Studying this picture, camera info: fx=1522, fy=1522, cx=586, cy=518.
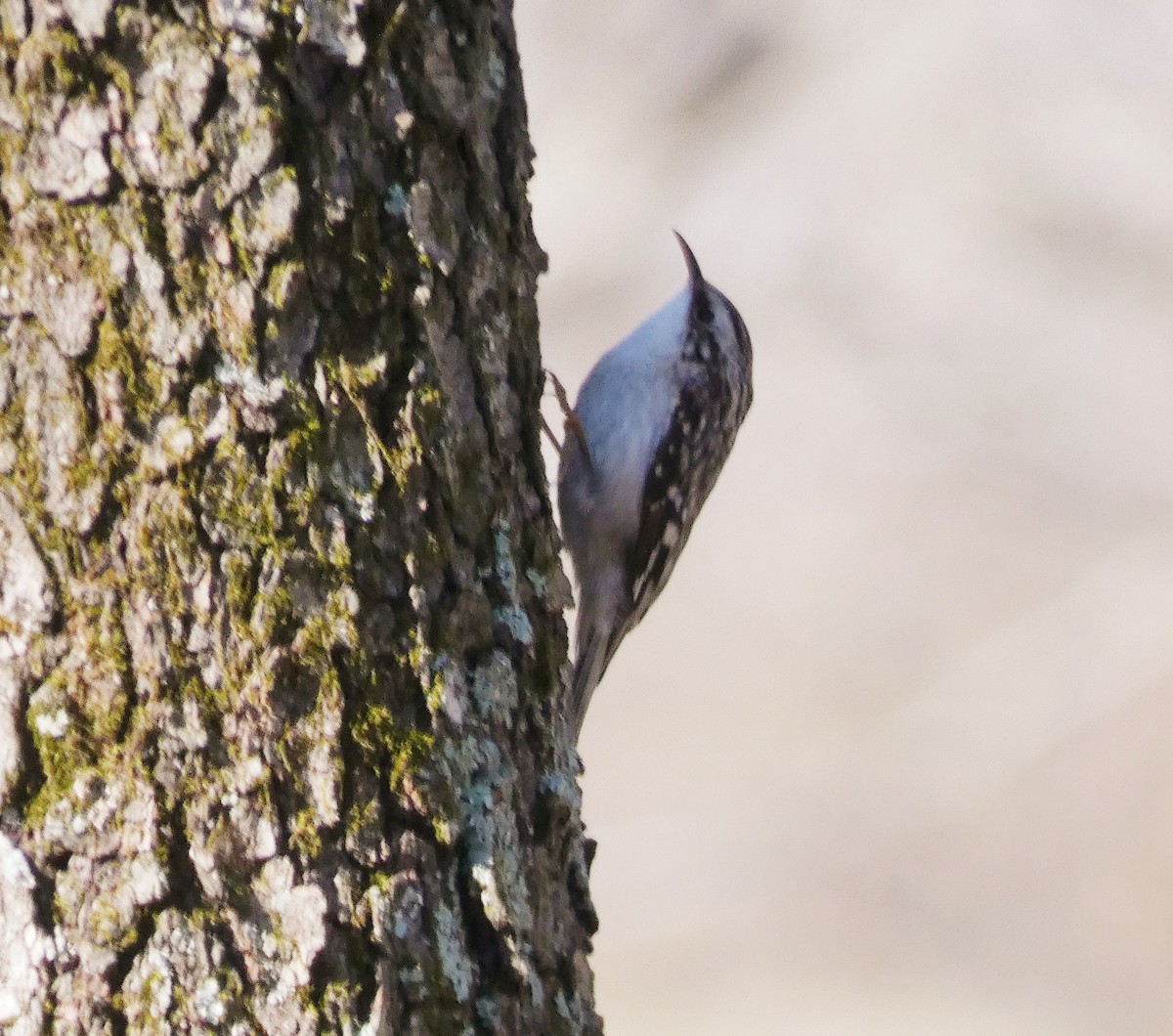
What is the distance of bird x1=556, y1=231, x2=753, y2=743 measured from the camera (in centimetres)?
304

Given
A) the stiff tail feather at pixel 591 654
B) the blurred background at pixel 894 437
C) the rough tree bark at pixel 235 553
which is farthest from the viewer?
the blurred background at pixel 894 437

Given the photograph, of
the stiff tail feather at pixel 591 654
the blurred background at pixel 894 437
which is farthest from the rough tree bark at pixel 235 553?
the blurred background at pixel 894 437

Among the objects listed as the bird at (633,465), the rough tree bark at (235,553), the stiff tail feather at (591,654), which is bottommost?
the rough tree bark at (235,553)

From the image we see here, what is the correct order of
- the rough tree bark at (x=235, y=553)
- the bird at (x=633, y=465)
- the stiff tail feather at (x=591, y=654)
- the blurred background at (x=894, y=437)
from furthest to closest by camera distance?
the blurred background at (x=894, y=437)
the bird at (x=633, y=465)
the stiff tail feather at (x=591, y=654)
the rough tree bark at (x=235, y=553)

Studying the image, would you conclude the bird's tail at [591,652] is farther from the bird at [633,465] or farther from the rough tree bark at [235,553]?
the rough tree bark at [235,553]

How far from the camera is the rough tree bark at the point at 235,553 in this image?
4.16ft

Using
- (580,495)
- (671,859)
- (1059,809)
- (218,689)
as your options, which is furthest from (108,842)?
(1059,809)

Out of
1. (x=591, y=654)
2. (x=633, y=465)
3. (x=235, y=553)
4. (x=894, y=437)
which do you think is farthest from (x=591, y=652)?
(x=894, y=437)

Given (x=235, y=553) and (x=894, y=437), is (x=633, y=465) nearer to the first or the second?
(x=235, y=553)

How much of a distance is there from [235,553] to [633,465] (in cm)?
177

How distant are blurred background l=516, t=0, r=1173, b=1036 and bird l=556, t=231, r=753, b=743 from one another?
2.25 metres

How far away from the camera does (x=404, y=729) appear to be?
138 centimetres

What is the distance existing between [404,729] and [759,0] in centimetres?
509

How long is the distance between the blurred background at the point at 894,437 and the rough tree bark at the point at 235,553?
383 centimetres
